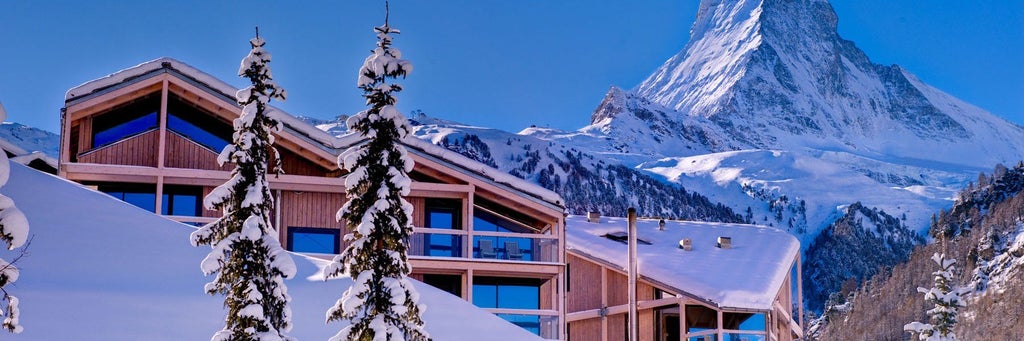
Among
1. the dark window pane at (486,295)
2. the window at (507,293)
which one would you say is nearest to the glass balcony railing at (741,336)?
the window at (507,293)

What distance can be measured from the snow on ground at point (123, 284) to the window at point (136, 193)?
5.48m

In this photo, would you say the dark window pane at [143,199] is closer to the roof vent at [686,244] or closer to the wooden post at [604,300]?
the wooden post at [604,300]

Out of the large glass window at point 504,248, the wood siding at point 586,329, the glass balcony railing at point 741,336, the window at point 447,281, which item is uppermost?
the large glass window at point 504,248

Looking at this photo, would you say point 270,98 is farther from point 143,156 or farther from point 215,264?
point 143,156

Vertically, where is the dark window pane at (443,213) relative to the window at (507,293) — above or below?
above

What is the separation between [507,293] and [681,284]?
15.5 ft

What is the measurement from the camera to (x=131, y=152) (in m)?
32.9

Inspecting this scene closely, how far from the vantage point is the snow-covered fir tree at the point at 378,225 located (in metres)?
17.9

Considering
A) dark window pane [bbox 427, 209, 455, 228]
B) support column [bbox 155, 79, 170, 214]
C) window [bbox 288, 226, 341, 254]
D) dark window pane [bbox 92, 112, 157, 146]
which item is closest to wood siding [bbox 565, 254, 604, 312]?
dark window pane [bbox 427, 209, 455, 228]

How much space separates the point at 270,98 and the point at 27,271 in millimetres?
7143

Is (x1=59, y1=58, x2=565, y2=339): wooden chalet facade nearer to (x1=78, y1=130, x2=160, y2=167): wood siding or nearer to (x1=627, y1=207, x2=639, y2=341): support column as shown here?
(x1=78, y1=130, x2=160, y2=167): wood siding

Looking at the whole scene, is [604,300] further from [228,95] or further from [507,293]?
[228,95]

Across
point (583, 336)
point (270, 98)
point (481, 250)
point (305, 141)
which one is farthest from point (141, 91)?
point (270, 98)

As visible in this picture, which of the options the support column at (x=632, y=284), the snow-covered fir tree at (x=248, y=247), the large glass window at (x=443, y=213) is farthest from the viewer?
the support column at (x=632, y=284)
